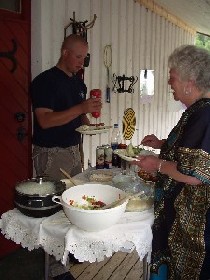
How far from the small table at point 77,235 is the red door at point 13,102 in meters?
1.58

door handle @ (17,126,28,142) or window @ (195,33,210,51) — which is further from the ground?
window @ (195,33,210,51)

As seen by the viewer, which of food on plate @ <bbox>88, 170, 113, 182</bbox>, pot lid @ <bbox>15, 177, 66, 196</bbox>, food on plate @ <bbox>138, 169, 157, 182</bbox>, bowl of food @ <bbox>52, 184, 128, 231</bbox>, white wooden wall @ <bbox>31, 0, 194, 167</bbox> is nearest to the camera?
bowl of food @ <bbox>52, 184, 128, 231</bbox>

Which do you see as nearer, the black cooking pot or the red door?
the black cooking pot

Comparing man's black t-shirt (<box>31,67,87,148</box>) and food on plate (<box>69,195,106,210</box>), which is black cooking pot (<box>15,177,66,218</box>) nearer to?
food on plate (<box>69,195,106,210</box>)

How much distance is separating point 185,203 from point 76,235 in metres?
0.64

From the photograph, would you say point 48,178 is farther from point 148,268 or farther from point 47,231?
point 148,268

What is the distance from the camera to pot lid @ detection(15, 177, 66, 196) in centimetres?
190

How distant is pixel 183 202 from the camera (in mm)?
1926

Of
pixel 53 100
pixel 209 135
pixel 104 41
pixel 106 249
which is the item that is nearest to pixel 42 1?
pixel 53 100

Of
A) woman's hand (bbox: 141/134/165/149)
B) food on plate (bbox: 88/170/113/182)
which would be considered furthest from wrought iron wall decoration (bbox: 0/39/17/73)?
woman's hand (bbox: 141/134/165/149)

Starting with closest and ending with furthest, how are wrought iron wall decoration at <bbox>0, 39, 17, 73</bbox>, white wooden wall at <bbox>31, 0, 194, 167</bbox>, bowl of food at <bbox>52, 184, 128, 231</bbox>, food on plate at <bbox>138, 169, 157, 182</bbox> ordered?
bowl of food at <bbox>52, 184, 128, 231</bbox>, food on plate at <bbox>138, 169, 157, 182</bbox>, wrought iron wall decoration at <bbox>0, 39, 17, 73</bbox>, white wooden wall at <bbox>31, 0, 194, 167</bbox>

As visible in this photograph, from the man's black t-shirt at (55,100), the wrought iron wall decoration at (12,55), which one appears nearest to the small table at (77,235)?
the man's black t-shirt at (55,100)

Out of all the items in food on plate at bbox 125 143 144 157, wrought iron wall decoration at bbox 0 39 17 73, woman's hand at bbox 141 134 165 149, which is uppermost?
wrought iron wall decoration at bbox 0 39 17 73

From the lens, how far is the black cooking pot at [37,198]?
1844 mm
